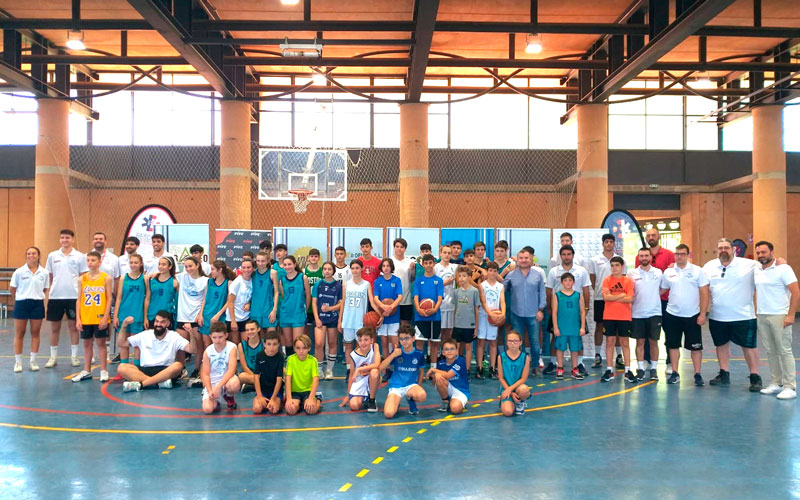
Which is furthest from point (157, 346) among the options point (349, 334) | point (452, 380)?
point (452, 380)

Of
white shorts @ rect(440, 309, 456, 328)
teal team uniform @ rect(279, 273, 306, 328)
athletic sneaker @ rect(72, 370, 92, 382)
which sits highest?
teal team uniform @ rect(279, 273, 306, 328)

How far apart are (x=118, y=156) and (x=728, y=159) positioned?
2203 cm

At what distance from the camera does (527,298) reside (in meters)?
8.91

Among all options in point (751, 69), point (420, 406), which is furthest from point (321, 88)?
point (420, 406)

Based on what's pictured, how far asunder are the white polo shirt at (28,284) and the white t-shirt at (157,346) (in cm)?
242

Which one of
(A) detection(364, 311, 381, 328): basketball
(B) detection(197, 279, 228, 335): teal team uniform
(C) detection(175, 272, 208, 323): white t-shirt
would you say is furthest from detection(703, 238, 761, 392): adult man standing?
(C) detection(175, 272, 208, 323): white t-shirt

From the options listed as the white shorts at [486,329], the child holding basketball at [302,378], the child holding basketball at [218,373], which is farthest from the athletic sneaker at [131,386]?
the white shorts at [486,329]

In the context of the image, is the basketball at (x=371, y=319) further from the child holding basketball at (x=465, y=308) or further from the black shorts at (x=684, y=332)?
the black shorts at (x=684, y=332)

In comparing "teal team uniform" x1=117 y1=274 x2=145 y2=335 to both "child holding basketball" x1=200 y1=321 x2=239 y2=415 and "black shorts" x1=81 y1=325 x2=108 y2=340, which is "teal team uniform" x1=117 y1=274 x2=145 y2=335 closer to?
"black shorts" x1=81 y1=325 x2=108 y2=340

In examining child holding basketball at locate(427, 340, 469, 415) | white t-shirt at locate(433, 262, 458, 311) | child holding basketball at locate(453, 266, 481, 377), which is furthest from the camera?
white t-shirt at locate(433, 262, 458, 311)

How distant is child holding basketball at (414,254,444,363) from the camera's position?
852 centimetres

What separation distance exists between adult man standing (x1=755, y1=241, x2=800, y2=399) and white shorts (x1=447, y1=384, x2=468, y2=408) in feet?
13.6

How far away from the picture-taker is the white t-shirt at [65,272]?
30.9 ft

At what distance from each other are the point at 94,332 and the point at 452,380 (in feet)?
17.3
